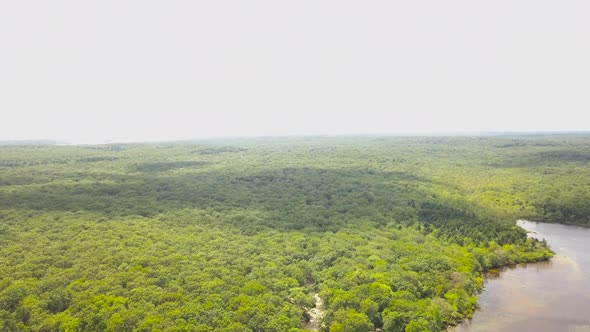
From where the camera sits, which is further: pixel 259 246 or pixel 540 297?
pixel 259 246

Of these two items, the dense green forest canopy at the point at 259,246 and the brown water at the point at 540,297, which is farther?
the brown water at the point at 540,297

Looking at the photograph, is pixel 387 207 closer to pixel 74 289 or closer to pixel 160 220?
pixel 160 220

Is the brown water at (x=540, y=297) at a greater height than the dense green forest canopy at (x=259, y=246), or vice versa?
the dense green forest canopy at (x=259, y=246)

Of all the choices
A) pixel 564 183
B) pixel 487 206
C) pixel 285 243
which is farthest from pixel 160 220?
pixel 564 183

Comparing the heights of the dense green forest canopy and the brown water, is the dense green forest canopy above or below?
above

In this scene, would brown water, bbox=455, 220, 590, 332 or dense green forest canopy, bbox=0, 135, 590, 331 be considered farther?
brown water, bbox=455, 220, 590, 332

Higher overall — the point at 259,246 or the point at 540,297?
the point at 259,246
